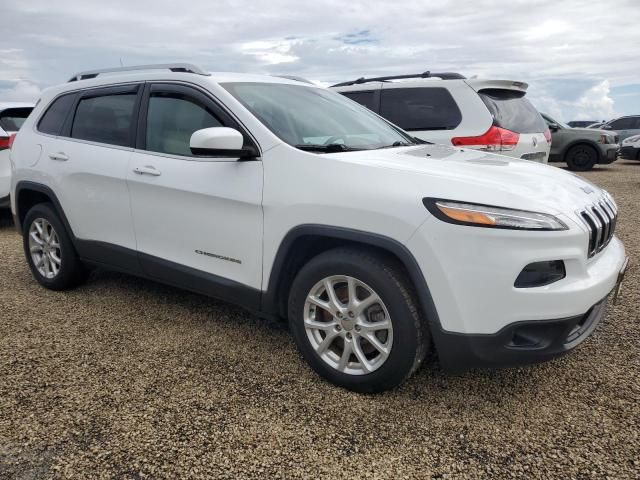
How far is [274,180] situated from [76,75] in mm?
2542

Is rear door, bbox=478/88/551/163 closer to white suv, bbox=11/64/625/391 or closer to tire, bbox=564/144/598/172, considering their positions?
white suv, bbox=11/64/625/391

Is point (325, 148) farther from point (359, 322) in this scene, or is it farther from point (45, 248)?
point (45, 248)

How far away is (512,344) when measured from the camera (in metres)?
2.43

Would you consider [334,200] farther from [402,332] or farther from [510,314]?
[510,314]

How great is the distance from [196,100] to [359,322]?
172cm

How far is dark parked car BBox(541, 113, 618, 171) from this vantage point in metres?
14.0

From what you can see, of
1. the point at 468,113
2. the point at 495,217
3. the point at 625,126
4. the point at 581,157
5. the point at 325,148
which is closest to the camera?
the point at 495,217

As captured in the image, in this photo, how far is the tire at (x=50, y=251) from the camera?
4270 millimetres

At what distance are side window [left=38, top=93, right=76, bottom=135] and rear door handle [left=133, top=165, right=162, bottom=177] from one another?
119cm

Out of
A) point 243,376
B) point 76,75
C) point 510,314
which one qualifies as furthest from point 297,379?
point 76,75

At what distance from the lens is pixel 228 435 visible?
2494mm

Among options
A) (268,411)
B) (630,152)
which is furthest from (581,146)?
(268,411)

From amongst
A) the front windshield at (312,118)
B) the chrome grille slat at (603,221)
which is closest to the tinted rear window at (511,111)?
the front windshield at (312,118)

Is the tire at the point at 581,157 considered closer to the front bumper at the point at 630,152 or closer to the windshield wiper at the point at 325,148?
the front bumper at the point at 630,152
